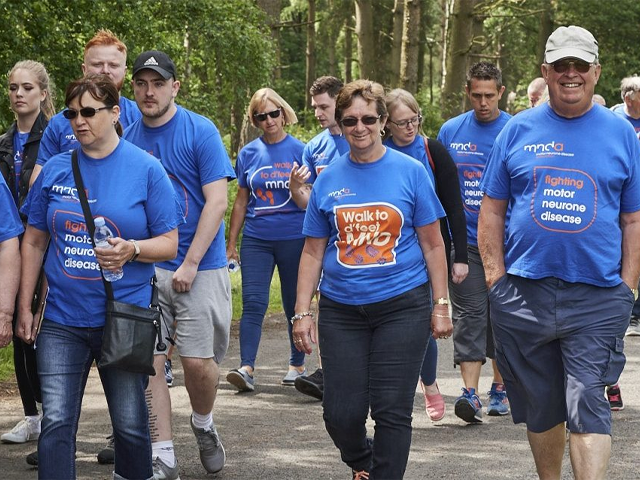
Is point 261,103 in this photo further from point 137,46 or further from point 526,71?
point 526,71

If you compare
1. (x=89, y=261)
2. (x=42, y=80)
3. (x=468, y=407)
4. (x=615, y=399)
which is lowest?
(x=615, y=399)

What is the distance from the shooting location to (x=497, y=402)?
26.6 ft

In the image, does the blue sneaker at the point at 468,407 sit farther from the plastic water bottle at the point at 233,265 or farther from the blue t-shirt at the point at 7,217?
the blue t-shirt at the point at 7,217

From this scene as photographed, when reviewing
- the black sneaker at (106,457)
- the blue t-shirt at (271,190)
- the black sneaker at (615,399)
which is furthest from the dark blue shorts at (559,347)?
the blue t-shirt at (271,190)

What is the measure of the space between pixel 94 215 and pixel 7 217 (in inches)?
16.7

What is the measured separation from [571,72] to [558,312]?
103cm

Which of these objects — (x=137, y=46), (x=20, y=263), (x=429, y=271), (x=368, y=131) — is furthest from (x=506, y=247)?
(x=137, y=46)

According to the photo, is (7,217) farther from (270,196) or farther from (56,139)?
(270,196)

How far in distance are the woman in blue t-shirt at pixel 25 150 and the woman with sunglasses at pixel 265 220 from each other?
1946 millimetres

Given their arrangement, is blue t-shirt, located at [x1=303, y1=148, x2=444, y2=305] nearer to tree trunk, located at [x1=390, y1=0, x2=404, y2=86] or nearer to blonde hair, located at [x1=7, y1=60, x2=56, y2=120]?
blonde hair, located at [x1=7, y1=60, x2=56, y2=120]

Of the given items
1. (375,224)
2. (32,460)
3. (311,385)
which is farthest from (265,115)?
(375,224)

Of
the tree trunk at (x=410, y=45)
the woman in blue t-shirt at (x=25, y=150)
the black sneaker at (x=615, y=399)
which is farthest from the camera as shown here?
the tree trunk at (x=410, y=45)

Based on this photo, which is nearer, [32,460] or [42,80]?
[32,460]

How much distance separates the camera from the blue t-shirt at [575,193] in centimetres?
520
